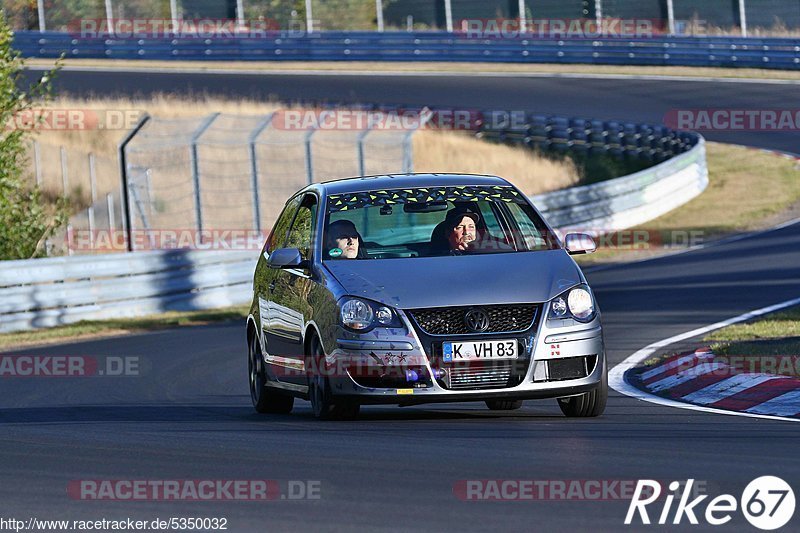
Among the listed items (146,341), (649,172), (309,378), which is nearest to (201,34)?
(649,172)

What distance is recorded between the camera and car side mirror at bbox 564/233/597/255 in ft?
32.8

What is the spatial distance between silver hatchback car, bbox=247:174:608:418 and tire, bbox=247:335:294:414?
459 millimetres

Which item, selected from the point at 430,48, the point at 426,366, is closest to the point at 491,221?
the point at 426,366

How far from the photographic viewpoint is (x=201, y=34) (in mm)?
49562

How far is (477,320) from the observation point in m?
9.01

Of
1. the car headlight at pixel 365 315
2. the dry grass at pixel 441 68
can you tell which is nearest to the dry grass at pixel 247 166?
the dry grass at pixel 441 68

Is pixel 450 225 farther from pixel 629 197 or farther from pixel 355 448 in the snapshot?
pixel 629 197

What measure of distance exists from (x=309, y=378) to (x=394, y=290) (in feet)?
3.43

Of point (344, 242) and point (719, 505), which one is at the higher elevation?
point (344, 242)

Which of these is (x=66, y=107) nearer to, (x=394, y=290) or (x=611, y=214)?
(x=611, y=214)

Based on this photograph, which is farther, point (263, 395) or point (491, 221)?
point (263, 395)

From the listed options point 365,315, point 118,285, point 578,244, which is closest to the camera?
point 365,315

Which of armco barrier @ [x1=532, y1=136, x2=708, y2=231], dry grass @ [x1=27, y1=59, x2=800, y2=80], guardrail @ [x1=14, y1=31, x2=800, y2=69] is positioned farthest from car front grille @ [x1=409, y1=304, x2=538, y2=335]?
guardrail @ [x1=14, y1=31, x2=800, y2=69]

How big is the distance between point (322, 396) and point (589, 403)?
66.6 inches
